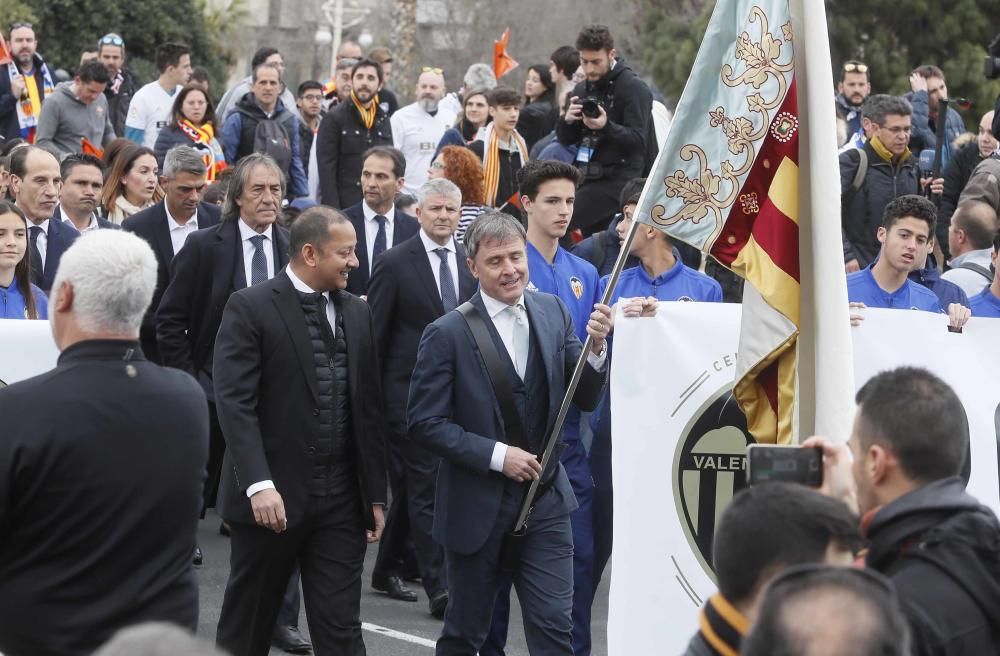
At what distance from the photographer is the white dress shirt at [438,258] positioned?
9.48 m

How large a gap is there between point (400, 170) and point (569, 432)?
3579 mm

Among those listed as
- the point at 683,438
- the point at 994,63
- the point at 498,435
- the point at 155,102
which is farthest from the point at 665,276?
the point at 155,102

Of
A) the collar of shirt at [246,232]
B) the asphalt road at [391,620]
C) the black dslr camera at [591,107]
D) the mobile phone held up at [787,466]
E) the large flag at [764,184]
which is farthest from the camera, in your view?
the black dslr camera at [591,107]

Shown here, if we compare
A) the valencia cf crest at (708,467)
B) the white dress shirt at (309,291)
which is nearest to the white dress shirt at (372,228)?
the white dress shirt at (309,291)

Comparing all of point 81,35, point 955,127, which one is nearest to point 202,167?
point 955,127

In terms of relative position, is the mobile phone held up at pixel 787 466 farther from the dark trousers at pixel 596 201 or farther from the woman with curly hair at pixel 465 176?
the dark trousers at pixel 596 201

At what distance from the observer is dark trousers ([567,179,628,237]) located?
12297mm

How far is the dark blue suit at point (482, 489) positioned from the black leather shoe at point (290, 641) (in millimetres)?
1534

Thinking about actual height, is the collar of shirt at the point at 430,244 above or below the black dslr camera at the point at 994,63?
below

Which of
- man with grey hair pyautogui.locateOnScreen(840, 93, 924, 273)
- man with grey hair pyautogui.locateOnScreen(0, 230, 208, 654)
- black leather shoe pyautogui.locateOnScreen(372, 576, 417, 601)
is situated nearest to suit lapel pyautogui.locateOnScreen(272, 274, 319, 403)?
man with grey hair pyautogui.locateOnScreen(0, 230, 208, 654)

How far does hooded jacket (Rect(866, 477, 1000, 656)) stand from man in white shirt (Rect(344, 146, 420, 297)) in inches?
274

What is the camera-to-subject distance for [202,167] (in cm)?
1024

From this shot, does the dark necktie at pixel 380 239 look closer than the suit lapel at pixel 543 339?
No

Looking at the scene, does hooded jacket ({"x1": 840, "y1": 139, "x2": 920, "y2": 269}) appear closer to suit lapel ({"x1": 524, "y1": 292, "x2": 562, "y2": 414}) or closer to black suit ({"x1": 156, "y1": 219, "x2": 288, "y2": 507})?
black suit ({"x1": 156, "y1": 219, "x2": 288, "y2": 507})
